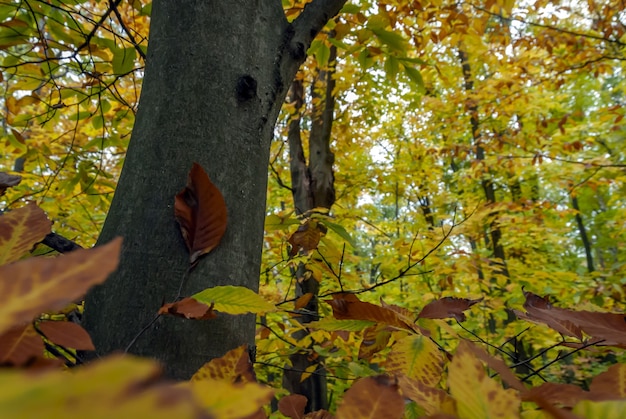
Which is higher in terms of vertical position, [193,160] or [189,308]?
[193,160]

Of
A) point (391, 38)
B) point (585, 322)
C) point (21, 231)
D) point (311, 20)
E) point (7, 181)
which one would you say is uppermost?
point (391, 38)

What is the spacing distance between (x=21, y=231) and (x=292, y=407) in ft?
1.41

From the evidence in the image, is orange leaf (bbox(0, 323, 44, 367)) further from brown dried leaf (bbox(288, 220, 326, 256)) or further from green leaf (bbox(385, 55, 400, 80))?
green leaf (bbox(385, 55, 400, 80))

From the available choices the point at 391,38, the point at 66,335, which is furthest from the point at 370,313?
the point at 391,38

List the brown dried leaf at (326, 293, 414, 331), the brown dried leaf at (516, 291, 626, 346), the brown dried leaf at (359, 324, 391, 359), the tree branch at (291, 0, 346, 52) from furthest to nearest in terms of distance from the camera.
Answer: the tree branch at (291, 0, 346, 52) → the brown dried leaf at (359, 324, 391, 359) → the brown dried leaf at (326, 293, 414, 331) → the brown dried leaf at (516, 291, 626, 346)

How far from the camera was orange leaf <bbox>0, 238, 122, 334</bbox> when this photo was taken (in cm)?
18

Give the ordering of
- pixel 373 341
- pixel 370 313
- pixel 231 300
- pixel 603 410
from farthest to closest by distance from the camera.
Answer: pixel 373 341 → pixel 370 313 → pixel 231 300 → pixel 603 410

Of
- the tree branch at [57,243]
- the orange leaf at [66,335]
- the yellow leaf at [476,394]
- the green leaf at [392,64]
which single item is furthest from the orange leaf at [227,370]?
the green leaf at [392,64]

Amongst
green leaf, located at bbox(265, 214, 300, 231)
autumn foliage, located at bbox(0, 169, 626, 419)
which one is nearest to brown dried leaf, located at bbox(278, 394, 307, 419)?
autumn foliage, located at bbox(0, 169, 626, 419)

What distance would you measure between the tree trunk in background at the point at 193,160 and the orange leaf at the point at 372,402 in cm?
32

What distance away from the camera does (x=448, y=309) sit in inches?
26.2

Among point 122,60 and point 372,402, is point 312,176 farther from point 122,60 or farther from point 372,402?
point 372,402

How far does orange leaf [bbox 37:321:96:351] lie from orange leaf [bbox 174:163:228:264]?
200mm

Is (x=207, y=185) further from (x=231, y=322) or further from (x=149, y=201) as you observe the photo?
(x=231, y=322)
